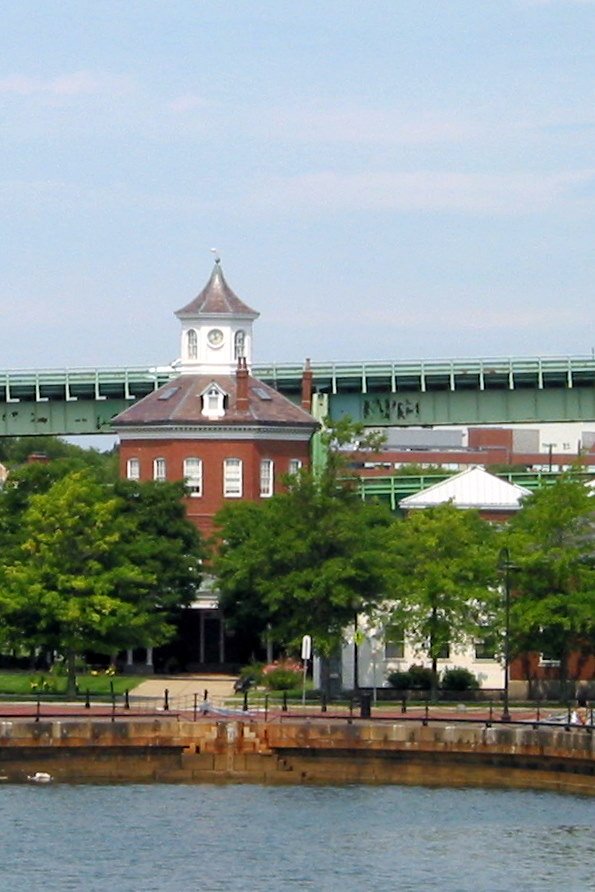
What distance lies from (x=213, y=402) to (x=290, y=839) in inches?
2145

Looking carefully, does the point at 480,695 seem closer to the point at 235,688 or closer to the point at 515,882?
the point at 235,688

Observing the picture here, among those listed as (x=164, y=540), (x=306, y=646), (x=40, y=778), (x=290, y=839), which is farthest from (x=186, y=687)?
(x=290, y=839)

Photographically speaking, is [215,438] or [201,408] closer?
[215,438]

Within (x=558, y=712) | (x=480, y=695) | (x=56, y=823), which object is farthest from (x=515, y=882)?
→ (x=480, y=695)

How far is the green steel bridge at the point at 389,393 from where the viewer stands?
130 m

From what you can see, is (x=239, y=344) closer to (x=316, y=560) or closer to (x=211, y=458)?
(x=211, y=458)

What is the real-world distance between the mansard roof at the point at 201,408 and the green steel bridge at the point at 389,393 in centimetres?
306

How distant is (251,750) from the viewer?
85.4m

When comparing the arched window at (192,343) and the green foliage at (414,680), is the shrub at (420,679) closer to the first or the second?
the green foliage at (414,680)

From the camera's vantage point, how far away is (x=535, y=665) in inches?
4114

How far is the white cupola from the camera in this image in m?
131

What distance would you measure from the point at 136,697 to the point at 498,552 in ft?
42.2

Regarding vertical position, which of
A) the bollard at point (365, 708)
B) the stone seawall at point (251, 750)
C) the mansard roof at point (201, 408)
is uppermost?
the mansard roof at point (201, 408)

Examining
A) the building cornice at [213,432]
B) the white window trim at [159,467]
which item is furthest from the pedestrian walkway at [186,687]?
the building cornice at [213,432]
